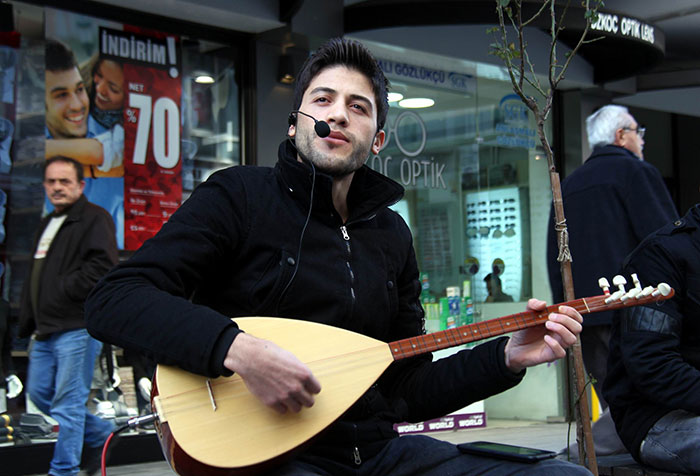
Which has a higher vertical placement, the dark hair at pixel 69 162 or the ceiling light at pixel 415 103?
the ceiling light at pixel 415 103

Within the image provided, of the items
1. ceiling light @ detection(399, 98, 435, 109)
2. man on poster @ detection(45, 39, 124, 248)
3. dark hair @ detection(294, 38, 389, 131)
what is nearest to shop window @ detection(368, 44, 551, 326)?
ceiling light @ detection(399, 98, 435, 109)

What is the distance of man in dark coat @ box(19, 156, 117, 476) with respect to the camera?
5.30 meters

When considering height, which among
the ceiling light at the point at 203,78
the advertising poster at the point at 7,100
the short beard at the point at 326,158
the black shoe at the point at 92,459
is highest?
the ceiling light at the point at 203,78

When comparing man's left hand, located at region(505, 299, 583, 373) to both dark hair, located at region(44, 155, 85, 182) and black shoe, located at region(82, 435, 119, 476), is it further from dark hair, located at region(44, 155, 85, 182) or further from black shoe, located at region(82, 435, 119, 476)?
dark hair, located at region(44, 155, 85, 182)

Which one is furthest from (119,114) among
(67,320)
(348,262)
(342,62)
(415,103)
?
(348,262)

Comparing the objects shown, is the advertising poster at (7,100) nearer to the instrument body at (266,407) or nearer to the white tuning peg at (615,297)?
the instrument body at (266,407)

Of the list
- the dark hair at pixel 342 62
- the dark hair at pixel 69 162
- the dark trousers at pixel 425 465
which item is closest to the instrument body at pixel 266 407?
the dark trousers at pixel 425 465

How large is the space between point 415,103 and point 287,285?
6426 mm

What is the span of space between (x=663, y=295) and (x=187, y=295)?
1.25 m

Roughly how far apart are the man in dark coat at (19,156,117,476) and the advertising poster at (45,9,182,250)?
2.65 ft

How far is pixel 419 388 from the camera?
96.4 inches

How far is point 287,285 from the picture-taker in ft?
7.37

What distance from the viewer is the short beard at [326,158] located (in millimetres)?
2414

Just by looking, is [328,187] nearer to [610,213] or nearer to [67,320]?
[610,213]
